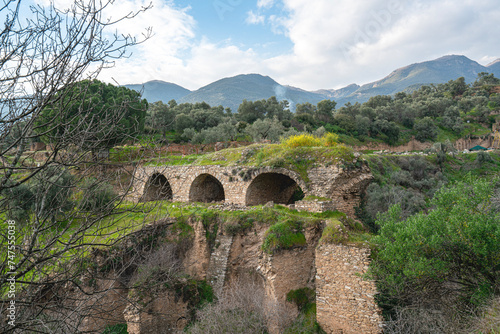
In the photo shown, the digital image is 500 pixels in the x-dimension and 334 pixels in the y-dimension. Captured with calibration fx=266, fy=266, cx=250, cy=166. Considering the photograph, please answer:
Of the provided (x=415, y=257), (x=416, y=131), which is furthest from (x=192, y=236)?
(x=416, y=131)

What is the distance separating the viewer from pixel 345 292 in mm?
7355

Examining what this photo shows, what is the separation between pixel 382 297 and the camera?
22.1 ft

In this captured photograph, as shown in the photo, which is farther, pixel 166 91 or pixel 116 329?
pixel 166 91

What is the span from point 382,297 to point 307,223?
3084mm

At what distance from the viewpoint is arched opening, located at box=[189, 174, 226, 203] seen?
15854mm

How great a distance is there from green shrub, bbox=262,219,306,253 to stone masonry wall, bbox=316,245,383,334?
0.93 metres

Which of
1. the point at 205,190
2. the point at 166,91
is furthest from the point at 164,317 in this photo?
the point at 166,91

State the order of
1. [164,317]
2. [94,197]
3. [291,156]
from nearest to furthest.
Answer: [94,197]
[164,317]
[291,156]

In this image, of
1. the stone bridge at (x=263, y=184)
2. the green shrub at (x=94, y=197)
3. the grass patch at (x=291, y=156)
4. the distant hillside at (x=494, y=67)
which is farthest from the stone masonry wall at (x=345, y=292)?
the distant hillside at (x=494, y=67)

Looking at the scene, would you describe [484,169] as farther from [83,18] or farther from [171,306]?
[83,18]

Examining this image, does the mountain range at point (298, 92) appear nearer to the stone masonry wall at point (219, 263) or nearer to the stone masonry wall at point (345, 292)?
the stone masonry wall at point (219, 263)

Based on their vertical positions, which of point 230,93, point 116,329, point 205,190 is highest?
point 230,93

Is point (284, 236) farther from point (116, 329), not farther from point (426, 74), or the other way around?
point (426, 74)

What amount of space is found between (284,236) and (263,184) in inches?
227
